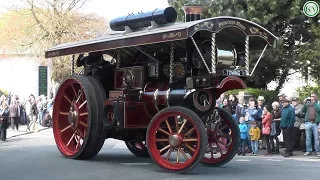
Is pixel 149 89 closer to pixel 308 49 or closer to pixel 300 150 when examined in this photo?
pixel 300 150

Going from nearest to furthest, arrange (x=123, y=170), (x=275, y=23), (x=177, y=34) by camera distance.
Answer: (x=177, y=34) < (x=123, y=170) < (x=275, y=23)

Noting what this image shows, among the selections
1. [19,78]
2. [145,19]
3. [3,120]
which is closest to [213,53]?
[145,19]

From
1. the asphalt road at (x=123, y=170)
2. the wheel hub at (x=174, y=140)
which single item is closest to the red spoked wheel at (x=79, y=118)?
the asphalt road at (x=123, y=170)

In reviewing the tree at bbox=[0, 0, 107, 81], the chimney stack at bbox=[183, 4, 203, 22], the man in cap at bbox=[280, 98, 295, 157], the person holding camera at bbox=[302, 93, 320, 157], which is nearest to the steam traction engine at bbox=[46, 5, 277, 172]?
the chimney stack at bbox=[183, 4, 203, 22]

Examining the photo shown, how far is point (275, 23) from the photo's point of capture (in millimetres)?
23812

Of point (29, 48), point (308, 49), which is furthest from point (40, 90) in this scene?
point (308, 49)

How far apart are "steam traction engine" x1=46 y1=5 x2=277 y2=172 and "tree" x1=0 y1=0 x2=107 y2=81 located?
30.9m

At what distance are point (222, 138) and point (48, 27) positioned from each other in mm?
33862

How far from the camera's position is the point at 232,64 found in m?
11.1

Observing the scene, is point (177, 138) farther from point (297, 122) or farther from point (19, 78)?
point (19, 78)

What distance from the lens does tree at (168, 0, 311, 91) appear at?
919 inches

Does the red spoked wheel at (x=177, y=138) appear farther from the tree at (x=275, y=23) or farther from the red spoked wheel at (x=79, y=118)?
the tree at (x=275, y=23)

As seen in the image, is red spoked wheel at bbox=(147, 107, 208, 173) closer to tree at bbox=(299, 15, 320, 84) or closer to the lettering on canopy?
the lettering on canopy
